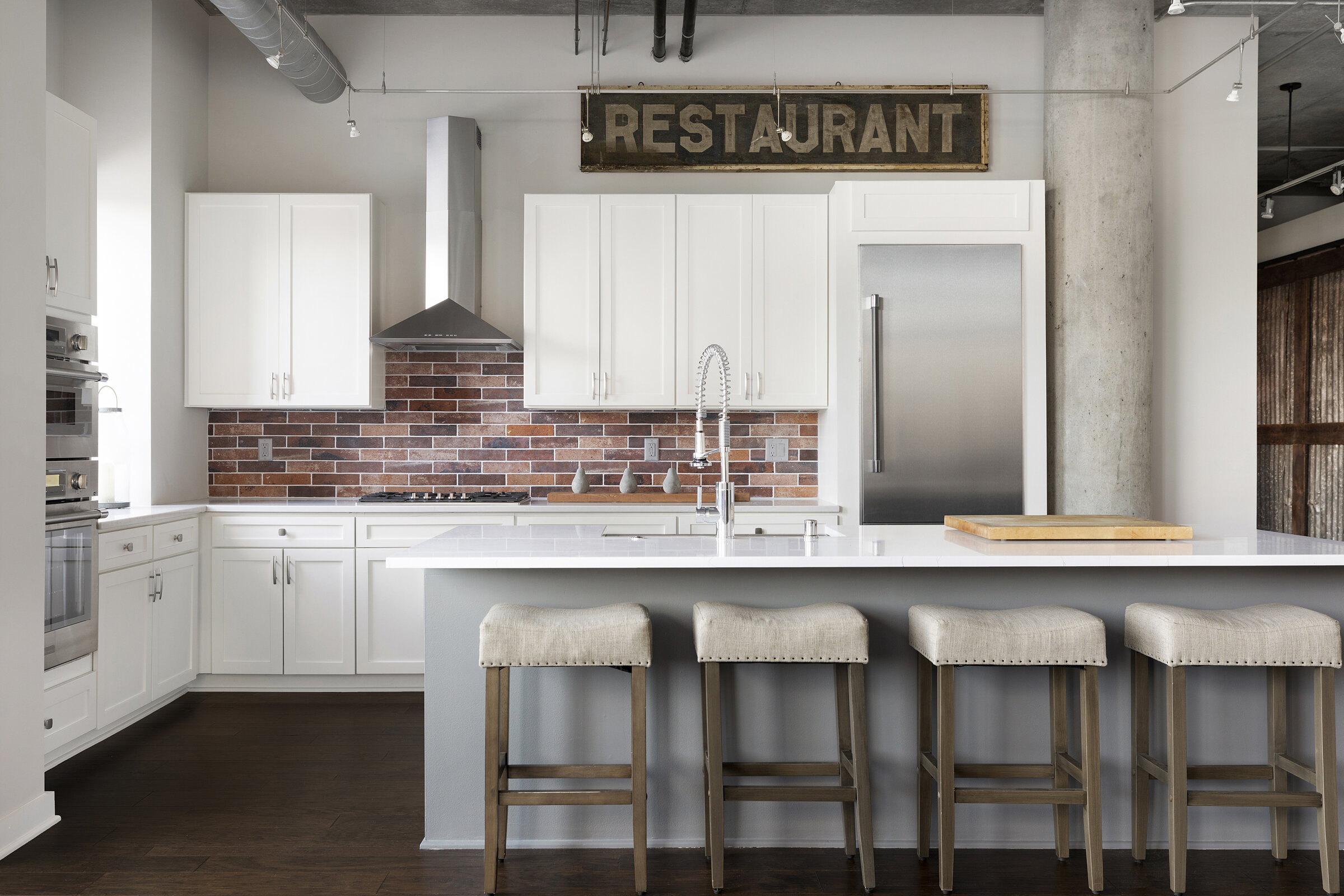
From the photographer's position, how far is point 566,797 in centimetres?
228

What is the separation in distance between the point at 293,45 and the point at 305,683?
3035 mm

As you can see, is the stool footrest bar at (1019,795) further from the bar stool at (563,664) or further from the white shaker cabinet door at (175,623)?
the white shaker cabinet door at (175,623)

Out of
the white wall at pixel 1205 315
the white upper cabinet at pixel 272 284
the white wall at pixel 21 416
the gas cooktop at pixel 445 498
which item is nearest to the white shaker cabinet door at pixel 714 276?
the gas cooktop at pixel 445 498

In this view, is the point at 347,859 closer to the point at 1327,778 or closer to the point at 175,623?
the point at 175,623

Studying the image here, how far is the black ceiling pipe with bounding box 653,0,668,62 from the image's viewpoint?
4.23 metres

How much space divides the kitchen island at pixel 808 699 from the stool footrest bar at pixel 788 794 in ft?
0.86

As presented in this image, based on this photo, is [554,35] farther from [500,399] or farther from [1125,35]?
[1125,35]

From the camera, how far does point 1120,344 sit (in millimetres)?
4176

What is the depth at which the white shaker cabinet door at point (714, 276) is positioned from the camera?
443cm

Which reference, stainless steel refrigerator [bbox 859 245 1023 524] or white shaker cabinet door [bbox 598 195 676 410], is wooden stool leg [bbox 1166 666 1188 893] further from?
white shaker cabinet door [bbox 598 195 676 410]

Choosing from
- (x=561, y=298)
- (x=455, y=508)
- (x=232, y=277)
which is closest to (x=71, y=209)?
(x=232, y=277)

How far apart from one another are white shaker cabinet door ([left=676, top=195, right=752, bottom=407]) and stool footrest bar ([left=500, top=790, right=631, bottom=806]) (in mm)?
2474

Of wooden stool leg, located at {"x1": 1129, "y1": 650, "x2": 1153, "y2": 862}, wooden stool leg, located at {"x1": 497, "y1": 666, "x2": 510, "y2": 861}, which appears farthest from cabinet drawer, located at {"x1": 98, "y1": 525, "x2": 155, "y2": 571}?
wooden stool leg, located at {"x1": 1129, "y1": 650, "x2": 1153, "y2": 862}

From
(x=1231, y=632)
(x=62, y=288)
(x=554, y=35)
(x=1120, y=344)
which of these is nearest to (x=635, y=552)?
(x=1231, y=632)
